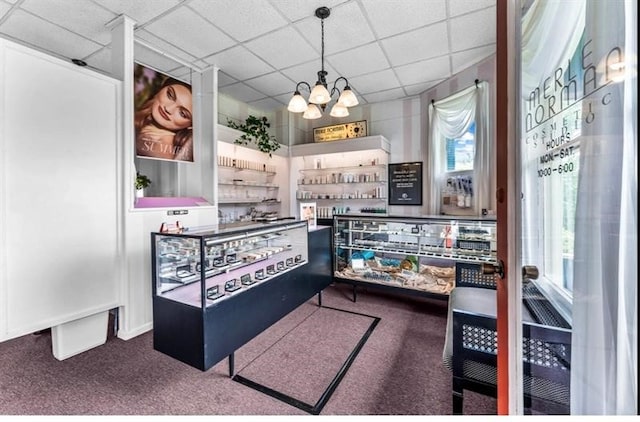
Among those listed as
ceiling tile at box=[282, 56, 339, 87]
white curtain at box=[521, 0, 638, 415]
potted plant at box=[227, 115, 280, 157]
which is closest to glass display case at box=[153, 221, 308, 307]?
white curtain at box=[521, 0, 638, 415]

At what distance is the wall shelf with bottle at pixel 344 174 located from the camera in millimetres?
5203

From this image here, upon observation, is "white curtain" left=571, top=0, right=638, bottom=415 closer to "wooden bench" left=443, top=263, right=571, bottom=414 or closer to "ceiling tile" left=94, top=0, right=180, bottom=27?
"wooden bench" left=443, top=263, right=571, bottom=414

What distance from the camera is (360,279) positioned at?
3.42 m

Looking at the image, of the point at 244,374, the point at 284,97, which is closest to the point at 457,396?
the point at 244,374

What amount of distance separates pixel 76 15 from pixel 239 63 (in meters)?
1.67

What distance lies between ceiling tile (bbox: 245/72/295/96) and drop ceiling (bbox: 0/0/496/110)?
50 millimetres

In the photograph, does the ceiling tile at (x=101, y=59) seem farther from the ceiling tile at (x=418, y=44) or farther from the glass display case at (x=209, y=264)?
the ceiling tile at (x=418, y=44)

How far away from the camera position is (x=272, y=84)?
4.50m

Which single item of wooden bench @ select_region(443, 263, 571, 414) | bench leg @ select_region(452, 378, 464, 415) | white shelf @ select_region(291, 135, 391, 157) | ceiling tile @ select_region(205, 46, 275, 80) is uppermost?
ceiling tile @ select_region(205, 46, 275, 80)

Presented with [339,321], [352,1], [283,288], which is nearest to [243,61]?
[352,1]

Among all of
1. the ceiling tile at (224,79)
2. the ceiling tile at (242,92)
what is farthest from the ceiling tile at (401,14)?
the ceiling tile at (242,92)

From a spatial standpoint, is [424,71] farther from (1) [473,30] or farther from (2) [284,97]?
(2) [284,97]

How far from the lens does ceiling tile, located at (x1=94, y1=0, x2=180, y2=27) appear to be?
8.38ft

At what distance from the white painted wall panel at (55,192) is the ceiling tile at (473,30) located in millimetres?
3555
